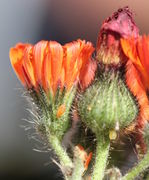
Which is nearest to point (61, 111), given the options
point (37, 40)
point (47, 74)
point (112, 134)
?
point (47, 74)

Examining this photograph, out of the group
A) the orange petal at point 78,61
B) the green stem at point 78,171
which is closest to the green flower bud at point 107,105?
the orange petal at point 78,61

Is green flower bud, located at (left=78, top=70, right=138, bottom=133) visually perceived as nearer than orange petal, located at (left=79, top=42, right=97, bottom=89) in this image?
Yes

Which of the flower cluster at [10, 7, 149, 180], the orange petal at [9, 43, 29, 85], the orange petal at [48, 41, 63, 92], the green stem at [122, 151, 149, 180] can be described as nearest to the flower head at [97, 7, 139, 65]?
the flower cluster at [10, 7, 149, 180]

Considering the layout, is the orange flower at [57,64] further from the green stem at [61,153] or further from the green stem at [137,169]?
the green stem at [137,169]

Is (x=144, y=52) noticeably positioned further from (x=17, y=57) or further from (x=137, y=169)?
(x=17, y=57)

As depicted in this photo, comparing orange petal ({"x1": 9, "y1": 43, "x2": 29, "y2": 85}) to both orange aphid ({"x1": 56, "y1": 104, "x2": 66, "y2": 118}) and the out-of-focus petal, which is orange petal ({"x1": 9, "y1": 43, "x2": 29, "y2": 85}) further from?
the out-of-focus petal
